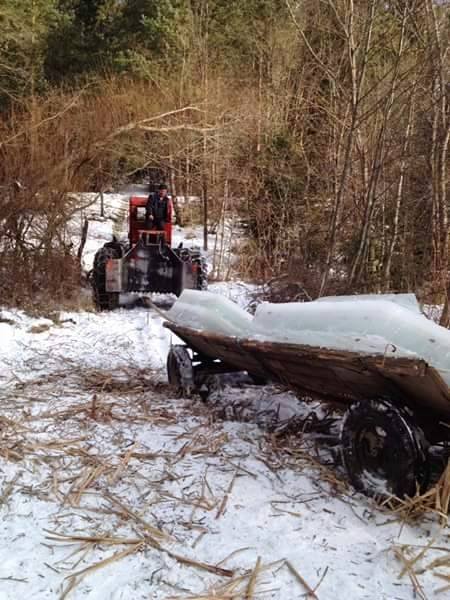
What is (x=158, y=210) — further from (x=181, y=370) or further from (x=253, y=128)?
(x=253, y=128)

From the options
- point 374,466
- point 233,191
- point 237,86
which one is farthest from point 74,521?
point 237,86

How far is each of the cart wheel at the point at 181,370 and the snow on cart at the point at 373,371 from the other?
1.31m

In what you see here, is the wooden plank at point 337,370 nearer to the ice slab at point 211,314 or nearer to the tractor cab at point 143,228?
the ice slab at point 211,314

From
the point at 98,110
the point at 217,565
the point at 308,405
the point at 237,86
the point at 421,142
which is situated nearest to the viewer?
the point at 217,565

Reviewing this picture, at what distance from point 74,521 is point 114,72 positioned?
67.1 feet

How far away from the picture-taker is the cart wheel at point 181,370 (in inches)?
200

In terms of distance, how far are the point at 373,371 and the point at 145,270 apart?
7094 millimetres

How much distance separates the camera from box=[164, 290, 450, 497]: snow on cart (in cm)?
279

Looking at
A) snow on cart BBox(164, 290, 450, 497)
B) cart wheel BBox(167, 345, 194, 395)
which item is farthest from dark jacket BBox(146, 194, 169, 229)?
snow on cart BBox(164, 290, 450, 497)

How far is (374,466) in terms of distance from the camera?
305 centimetres

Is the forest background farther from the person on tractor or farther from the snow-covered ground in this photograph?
the snow-covered ground

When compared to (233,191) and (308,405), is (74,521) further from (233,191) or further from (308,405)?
(233,191)

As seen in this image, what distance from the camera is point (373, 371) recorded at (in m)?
2.93

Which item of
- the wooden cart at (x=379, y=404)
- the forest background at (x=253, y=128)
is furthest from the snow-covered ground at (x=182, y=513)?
the forest background at (x=253, y=128)
